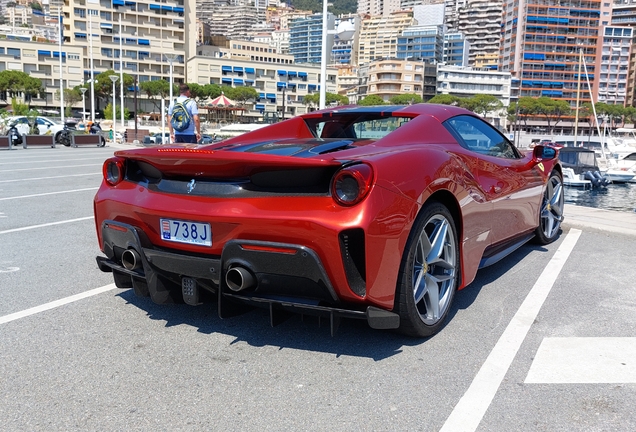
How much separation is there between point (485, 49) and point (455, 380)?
8117 inches

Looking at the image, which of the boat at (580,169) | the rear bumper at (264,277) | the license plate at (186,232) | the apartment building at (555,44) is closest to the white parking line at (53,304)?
the rear bumper at (264,277)

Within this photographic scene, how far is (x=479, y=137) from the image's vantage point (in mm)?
4469

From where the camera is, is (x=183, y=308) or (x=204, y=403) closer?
(x=204, y=403)

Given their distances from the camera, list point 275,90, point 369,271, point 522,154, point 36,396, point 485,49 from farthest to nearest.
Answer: point 485,49 → point 275,90 → point 522,154 → point 369,271 → point 36,396

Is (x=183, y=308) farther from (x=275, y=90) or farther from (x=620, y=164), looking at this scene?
(x=275, y=90)

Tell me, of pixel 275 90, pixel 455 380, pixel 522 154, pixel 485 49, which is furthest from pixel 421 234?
pixel 485 49

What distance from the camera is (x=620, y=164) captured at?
35.2 m

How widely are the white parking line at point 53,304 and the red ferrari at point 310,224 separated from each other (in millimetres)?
581

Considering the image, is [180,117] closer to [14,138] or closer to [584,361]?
[584,361]

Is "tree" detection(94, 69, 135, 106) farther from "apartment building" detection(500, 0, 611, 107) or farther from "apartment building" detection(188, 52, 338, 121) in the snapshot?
"apartment building" detection(500, 0, 611, 107)

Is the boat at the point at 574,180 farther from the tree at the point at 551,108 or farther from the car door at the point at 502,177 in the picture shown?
the tree at the point at 551,108

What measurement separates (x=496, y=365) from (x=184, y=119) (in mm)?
7947

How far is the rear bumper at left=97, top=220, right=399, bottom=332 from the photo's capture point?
281cm

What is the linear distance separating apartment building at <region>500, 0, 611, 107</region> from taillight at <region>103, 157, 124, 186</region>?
155685mm
